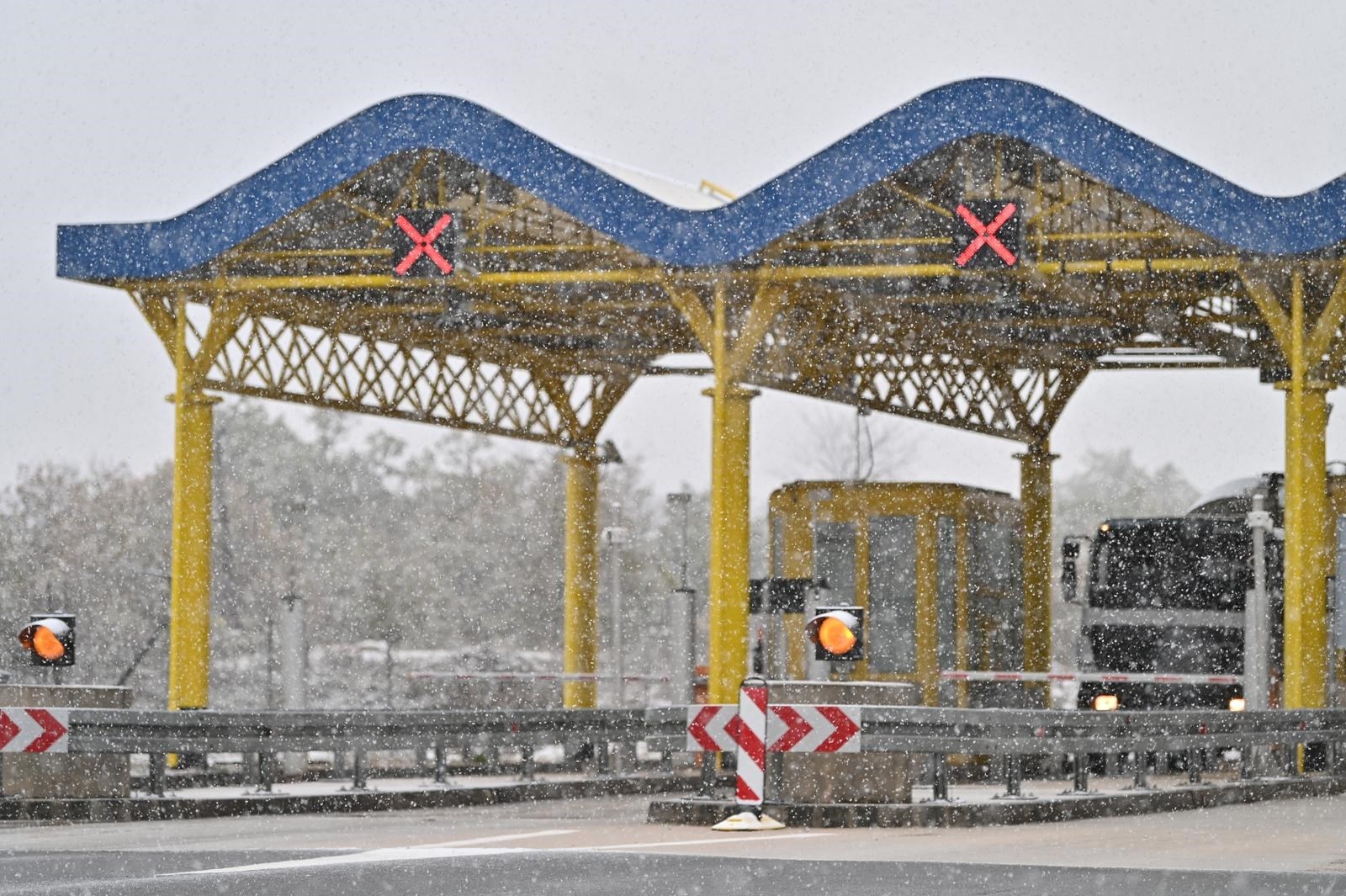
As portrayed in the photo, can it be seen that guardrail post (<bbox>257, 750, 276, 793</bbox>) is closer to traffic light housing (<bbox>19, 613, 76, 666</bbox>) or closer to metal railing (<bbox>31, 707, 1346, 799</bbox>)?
metal railing (<bbox>31, 707, 1346, 799</bbox>)

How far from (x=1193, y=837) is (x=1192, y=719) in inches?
199

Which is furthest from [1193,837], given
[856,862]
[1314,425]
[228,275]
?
[228,275]

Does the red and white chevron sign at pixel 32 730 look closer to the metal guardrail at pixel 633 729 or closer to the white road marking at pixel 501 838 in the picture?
the metal guardrail at pixel 633 729

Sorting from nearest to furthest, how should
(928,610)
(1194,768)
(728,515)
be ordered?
(1194,768) → (728,515) → (928,610)

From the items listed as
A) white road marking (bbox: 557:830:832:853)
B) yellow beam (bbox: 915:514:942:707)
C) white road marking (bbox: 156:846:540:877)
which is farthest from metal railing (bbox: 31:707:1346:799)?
yellow beam (bbox: 915:514:942:707)

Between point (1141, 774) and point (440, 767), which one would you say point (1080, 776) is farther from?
point (440, 767)

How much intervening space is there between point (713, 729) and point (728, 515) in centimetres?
662

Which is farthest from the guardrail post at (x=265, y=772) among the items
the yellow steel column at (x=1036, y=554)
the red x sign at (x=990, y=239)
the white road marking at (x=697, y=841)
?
the yellow steel column at (x=1036, y=554)

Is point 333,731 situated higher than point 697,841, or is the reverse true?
point 333,731

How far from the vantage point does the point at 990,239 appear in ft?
80.8

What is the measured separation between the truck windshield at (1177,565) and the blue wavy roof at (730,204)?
7.60 meters

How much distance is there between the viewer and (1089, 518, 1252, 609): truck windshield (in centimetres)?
3130

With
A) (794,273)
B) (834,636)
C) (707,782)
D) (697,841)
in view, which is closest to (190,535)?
(794,273)

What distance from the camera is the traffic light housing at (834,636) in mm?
17438
